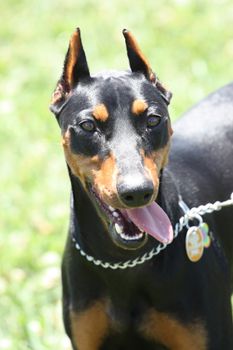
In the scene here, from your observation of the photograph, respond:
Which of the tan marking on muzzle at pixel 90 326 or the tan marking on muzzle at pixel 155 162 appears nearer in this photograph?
the tan marking on muzzle at pixel 155 162

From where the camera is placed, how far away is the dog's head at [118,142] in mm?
3855

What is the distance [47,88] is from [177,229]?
4760mm

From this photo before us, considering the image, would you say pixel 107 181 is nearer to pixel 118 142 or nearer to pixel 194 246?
pixel 118 142

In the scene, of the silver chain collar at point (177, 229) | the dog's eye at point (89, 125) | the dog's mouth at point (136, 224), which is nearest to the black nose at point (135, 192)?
the dog's mouth at point (136, 224)

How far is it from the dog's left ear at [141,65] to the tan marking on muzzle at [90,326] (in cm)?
107

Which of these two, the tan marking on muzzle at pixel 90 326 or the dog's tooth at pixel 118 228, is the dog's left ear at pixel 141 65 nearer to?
the dog's tooth at pixel 118 228

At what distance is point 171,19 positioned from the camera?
9.70 m

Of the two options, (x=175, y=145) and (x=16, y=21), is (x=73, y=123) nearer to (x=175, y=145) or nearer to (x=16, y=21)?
(x=175, y=145)

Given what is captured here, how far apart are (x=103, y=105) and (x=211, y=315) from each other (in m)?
1.13

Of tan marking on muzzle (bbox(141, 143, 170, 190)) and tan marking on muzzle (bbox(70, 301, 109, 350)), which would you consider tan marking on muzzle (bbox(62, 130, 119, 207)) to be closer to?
tan marking on muzzle (bbox(141, 143, 170, 190))

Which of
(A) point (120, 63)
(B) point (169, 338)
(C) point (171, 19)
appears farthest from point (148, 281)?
(C) point (171, 19)

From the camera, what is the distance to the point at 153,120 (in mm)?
4039

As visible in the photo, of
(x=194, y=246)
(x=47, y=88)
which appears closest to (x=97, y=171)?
(x=194, y=246)

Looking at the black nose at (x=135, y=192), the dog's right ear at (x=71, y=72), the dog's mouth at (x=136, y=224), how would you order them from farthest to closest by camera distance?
the dog's right ear at (x=71, y=72) → the dog's mouth at (x=136, y=224) → the black nose at (x=135, y=192)
